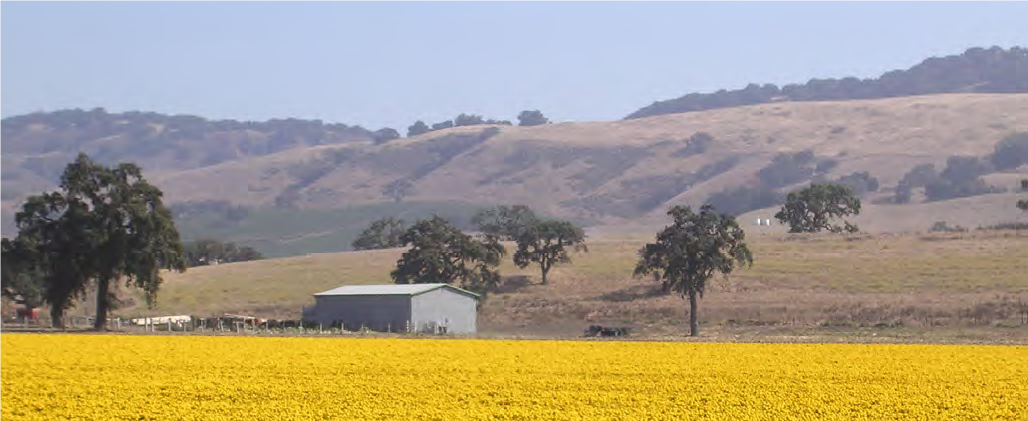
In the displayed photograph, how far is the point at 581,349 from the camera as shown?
6594 cm

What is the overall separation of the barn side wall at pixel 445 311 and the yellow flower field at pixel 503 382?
39705 mm

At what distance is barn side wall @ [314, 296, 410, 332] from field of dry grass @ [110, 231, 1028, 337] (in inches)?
335

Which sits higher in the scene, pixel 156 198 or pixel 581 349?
pixel 156 198

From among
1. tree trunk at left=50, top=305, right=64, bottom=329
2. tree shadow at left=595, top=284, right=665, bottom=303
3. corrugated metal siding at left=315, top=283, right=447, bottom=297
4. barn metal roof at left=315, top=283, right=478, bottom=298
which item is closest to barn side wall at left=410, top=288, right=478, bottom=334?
barn metal roof at left=315, top=283, right=478, bottom=298

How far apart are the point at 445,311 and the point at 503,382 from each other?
6488cm

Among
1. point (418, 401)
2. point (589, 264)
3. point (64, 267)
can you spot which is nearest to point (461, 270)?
point (589, 264)

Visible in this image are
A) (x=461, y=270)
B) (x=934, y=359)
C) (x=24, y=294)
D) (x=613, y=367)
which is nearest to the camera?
(x=613, y=367)

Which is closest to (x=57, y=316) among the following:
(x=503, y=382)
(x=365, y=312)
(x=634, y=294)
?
(x=365, y=312)

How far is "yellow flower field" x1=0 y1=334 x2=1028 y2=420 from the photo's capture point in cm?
3528

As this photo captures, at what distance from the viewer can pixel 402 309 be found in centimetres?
10538

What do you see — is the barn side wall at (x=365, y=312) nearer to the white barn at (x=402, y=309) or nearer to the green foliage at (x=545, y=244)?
the white barn at (x=402, y=309)

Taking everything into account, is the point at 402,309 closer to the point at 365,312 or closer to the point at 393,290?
the point at 365,312

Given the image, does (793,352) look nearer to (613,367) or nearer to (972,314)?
(613,367)

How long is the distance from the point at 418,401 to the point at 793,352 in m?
28.8
